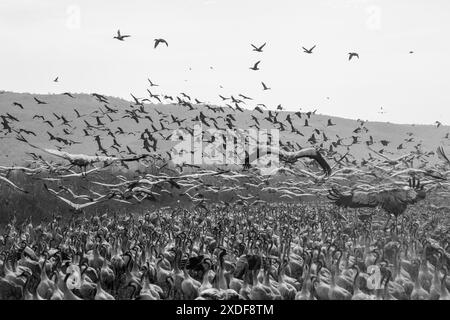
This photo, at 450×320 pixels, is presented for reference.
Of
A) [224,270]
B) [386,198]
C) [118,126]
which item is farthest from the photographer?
[118,126]

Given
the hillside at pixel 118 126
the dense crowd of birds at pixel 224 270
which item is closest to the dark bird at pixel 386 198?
the dense crowd of birds at pixel 224 270

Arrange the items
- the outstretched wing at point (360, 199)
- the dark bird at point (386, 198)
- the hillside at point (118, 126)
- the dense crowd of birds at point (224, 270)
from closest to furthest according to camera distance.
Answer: the dense crowd of birds at point (224, 270), the outstretched wing at point (360, 199), the dark bird at point (386, 198), the hillside at point (118, 126)

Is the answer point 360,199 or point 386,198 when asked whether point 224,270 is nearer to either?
point 360,199

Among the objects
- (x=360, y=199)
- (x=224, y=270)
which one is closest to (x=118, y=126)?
(x=360, y=199)

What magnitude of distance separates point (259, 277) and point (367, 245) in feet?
15.4

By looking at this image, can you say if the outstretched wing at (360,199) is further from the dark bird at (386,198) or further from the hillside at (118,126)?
the hillside at (118,126)

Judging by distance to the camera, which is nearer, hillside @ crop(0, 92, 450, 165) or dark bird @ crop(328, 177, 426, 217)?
dark bird @ crop(328, 177, 426, 217)

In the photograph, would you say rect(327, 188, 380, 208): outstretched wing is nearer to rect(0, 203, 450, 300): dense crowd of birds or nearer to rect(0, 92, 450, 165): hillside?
rect(0, 203, 450, 300): dense crowd of birds

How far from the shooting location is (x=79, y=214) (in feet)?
80.1

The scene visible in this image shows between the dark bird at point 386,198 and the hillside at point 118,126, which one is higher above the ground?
the dark bird at point 386,198

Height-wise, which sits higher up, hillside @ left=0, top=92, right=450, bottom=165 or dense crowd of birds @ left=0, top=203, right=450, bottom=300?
dense crowd of birds @ left=0, top=203, right=450, bottom=300

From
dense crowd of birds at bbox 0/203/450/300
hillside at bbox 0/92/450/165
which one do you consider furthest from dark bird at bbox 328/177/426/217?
hillside at bbox 0/92/450/165

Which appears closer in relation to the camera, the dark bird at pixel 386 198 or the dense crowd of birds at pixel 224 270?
the dense crowd of birds at pixel 224 270
